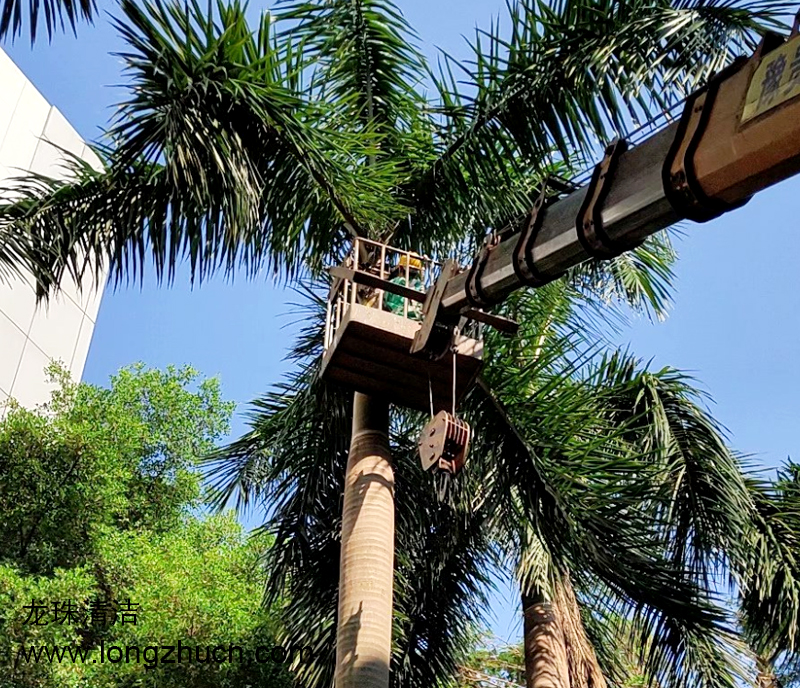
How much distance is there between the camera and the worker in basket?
765 centimetres

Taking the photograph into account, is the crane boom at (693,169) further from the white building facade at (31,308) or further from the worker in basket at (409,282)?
the white building facade at (31,308)

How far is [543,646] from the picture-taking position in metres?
8.86

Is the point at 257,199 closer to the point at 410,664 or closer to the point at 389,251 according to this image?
the point at 389,251

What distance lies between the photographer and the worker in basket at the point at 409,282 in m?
7.65

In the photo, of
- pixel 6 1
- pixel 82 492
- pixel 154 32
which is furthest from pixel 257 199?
pixel 82 492

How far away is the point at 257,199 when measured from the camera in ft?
23.2

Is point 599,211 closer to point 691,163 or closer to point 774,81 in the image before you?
point 691,163

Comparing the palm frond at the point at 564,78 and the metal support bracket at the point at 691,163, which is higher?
the palm frond at the point at 564,78

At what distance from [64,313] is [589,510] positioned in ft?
52.1

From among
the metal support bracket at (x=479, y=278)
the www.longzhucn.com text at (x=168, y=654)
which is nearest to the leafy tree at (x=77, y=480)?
the www.longzhucn.com text at (x=168, y=654)

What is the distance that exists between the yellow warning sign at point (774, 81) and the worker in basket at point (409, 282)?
4.03 meters

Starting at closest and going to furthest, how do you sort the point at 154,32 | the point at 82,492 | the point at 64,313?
the point at 154,32 < the point at 82,492 < the point at 64,313

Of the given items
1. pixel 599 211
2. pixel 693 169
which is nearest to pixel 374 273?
pixel 599 211

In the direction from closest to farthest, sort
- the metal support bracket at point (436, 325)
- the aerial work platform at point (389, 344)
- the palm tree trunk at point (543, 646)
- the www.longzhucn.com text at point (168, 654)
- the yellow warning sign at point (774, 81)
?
the yellow warning sign at point (774, 81) < the metal support bracket at point (436, 325) < the aerial work platform at point (389, 344) < the palm tree trunk at point (543, 646) < the www.longzhucn.com text at point (168, 654)
